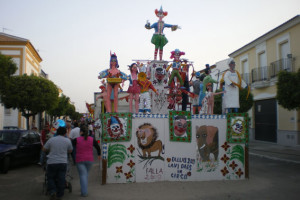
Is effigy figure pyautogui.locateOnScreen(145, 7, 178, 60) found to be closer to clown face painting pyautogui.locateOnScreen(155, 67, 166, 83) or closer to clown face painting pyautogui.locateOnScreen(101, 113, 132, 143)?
clown face painting pyautogui.locateOnScreen(155, 67, 166, 83)

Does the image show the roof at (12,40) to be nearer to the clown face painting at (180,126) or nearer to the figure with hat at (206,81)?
the figure with hat at (206,81)

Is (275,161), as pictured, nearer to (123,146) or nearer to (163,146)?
(163,146)

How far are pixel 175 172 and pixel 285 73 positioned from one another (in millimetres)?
8011

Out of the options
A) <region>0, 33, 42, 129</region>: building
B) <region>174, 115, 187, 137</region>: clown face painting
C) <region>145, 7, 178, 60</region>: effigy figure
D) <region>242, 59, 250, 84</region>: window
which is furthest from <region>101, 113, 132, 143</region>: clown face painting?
<region>0, 33, 42, 129</region>: building

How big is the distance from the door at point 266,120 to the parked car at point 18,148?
17.0m

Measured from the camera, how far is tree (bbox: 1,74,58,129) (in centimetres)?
2258

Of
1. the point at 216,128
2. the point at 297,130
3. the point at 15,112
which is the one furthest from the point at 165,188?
the point at 15,112

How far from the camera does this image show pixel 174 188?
7941mm

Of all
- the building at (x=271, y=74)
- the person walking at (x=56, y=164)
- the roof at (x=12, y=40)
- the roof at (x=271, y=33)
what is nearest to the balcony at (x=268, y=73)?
the building at (x=271, y=74)

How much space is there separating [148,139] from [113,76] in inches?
94.7

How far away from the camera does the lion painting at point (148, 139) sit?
8.77 metres

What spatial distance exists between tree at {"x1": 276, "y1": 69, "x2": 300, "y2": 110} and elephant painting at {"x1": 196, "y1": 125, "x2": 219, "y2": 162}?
225 inches

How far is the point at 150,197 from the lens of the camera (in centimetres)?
699

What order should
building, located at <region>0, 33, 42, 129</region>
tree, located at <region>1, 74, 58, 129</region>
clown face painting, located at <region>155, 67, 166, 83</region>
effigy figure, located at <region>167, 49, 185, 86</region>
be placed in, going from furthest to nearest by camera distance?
building, located at <region>0, 33, 42, 129</region>
tree, located at <region>1, 74, 58, 129</region>
clown face painting, located at <region>155, 67, 166, 83</region>
effigy figure, located at <region>167, 49, 185, 86</region>
